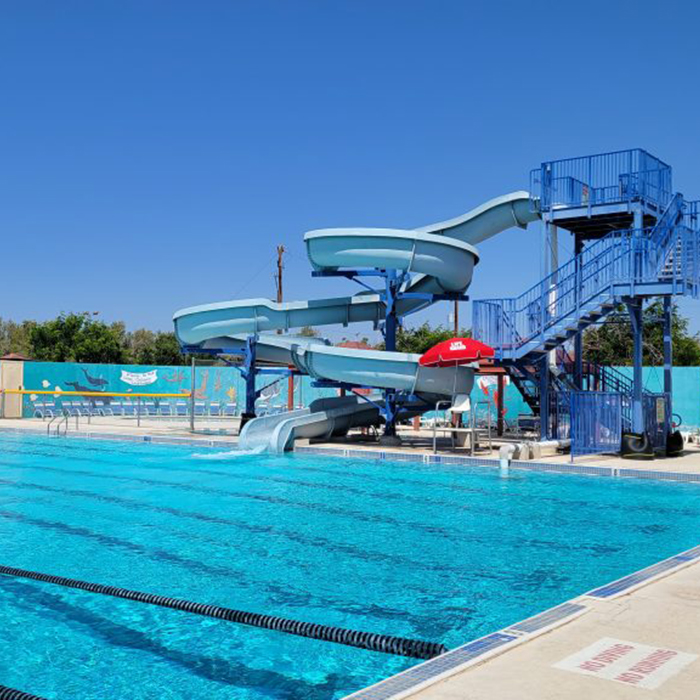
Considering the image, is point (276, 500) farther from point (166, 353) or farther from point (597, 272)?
point (166, 353)

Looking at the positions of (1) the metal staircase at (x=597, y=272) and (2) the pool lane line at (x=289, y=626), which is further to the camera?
(1) the metal staircase at (x=597, y=272)

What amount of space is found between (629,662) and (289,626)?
203cm

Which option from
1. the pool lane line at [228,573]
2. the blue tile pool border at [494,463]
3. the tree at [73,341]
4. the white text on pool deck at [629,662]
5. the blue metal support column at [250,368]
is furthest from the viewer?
the tree at [73,341]

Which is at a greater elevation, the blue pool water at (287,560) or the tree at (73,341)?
the tree at (73,341)

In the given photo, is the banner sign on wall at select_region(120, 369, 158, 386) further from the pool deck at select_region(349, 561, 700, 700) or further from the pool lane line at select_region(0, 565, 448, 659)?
the pool deck at select_region(349, 561, 700, 700)

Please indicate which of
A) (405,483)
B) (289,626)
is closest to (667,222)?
(405,483)

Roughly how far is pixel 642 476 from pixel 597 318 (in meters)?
4.13

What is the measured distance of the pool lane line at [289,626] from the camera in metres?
4.46

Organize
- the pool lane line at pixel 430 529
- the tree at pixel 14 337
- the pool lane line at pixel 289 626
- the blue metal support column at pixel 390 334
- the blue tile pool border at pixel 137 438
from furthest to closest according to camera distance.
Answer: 1. the tree at pixel 14 337
2. the blue tile pool border at pixel 137 438
3. the blue metal support column at pixel 390 334
4. the pool lane line at pixel 430 529
5. the pool lane line at pixel 289 626

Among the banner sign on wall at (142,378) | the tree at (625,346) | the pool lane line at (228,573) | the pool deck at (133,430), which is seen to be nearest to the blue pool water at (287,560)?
the pool lane line at (228,573)

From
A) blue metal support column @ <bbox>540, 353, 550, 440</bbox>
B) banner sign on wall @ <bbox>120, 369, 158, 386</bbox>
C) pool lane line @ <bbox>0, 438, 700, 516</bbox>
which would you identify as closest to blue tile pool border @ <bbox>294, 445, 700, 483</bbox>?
pool lane line @ <bbox>0, 438, 700, 516</bbox>

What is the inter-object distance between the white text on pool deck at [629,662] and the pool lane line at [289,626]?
0.84 meters

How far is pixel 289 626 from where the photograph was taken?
495 cm

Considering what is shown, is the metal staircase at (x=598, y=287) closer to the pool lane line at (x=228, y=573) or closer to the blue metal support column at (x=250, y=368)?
the blue metal support column at (x=250, y=368)
